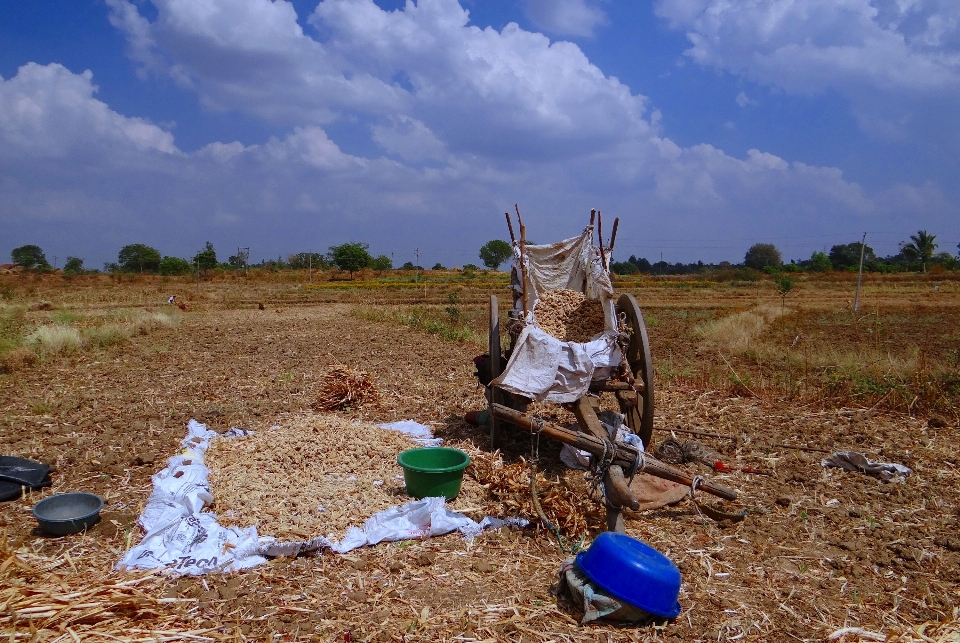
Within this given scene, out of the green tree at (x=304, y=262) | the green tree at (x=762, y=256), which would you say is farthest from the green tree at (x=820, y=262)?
the green tree at (x=304, y=262)

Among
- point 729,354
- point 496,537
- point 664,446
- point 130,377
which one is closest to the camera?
point 496,537

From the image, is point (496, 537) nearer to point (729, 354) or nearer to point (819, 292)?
point (729, 354)

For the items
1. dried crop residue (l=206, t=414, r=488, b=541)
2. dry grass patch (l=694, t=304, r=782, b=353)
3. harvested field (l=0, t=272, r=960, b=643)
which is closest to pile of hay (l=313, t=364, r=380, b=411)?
harvested field (l=0, t=272, r=960, b=643)

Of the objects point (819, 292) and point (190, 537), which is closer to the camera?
point (190, 537)

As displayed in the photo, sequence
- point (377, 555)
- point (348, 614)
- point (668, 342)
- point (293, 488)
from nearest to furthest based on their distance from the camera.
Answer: point (348, 614) → point (377, 555) → point (293, 488) → point (668, 342)

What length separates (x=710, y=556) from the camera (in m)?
3.26

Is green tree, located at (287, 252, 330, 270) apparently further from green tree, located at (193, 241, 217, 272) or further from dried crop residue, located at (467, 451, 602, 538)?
dried crop residue, located at (467, 451, 602, 538)

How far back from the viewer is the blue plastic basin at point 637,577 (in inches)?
98.5

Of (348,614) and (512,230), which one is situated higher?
(512,230)

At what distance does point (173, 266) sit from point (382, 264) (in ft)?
52.2

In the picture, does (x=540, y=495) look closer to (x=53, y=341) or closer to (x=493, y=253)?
(x=53, y=341)

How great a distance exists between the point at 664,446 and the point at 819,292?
101 feet

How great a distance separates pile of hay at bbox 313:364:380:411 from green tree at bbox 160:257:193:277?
3801cm

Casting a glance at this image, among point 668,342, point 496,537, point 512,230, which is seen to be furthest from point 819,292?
point 496,537
